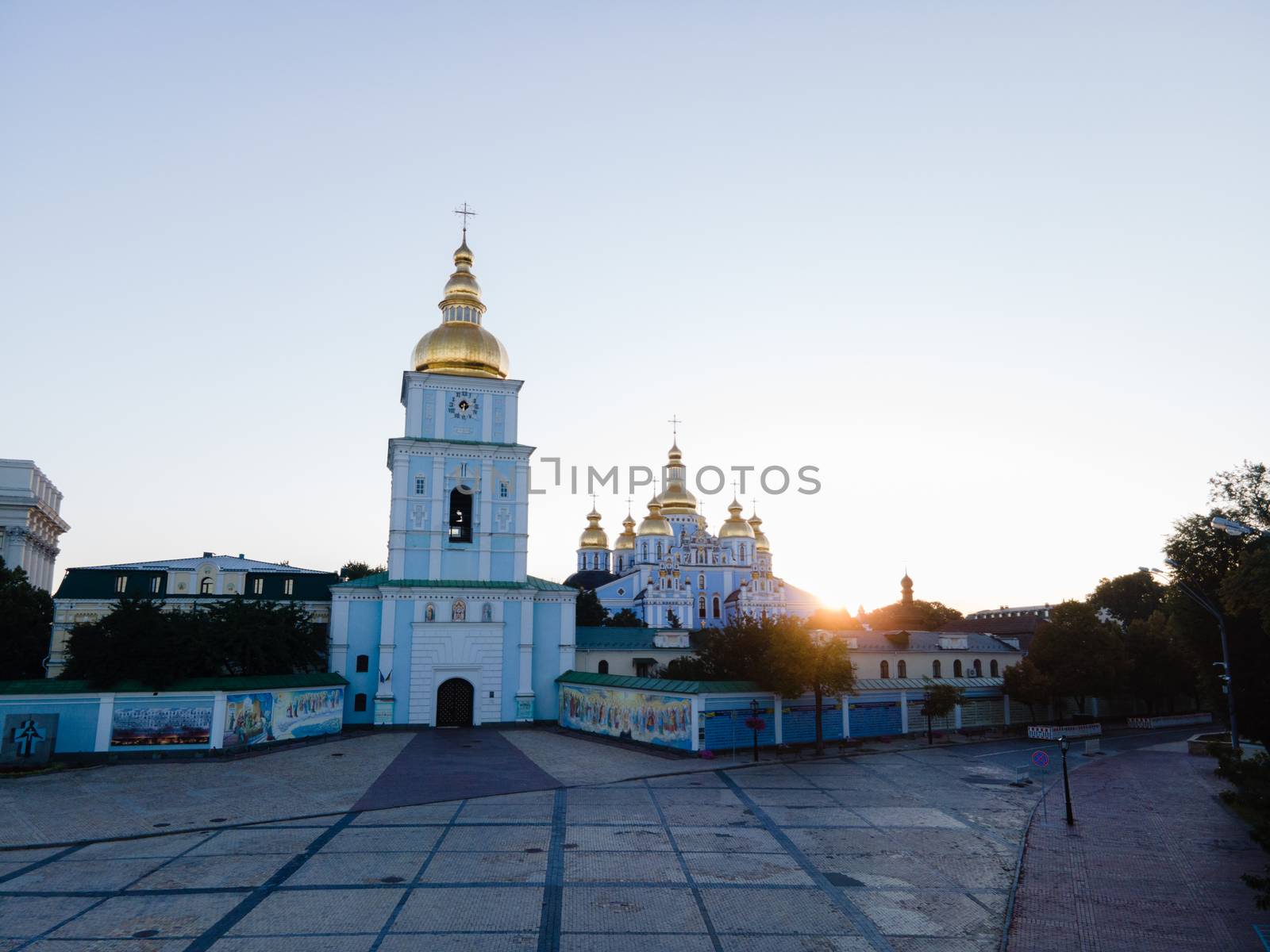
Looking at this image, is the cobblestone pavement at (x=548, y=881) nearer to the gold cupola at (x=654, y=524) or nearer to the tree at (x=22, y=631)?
the tree at (x=22, y=631)

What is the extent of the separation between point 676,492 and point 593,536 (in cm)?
1264

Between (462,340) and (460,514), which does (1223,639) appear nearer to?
(460,514)

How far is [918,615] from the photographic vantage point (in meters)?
72.1

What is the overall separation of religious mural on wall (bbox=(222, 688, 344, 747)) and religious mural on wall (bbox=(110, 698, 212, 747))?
741mm

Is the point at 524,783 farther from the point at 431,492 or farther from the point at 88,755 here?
the point at 431,492

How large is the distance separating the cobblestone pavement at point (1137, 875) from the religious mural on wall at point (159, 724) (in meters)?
25.4

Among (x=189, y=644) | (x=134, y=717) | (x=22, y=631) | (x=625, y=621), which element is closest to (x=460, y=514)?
(x=189, y=644)

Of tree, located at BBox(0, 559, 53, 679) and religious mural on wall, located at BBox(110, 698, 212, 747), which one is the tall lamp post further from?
tree, located at BBox(0, 559, 53, 679)

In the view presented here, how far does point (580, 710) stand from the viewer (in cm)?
3669

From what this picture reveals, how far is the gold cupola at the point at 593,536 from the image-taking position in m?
97.7

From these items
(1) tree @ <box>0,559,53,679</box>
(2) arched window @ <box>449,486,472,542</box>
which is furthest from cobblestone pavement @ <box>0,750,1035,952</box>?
(1) tree @ <box>0,559,53,679</box>

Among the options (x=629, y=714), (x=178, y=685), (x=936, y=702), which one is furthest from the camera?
(x=936, y=702)

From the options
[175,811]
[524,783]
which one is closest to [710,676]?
[524,783]

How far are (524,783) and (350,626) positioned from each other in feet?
57.3
